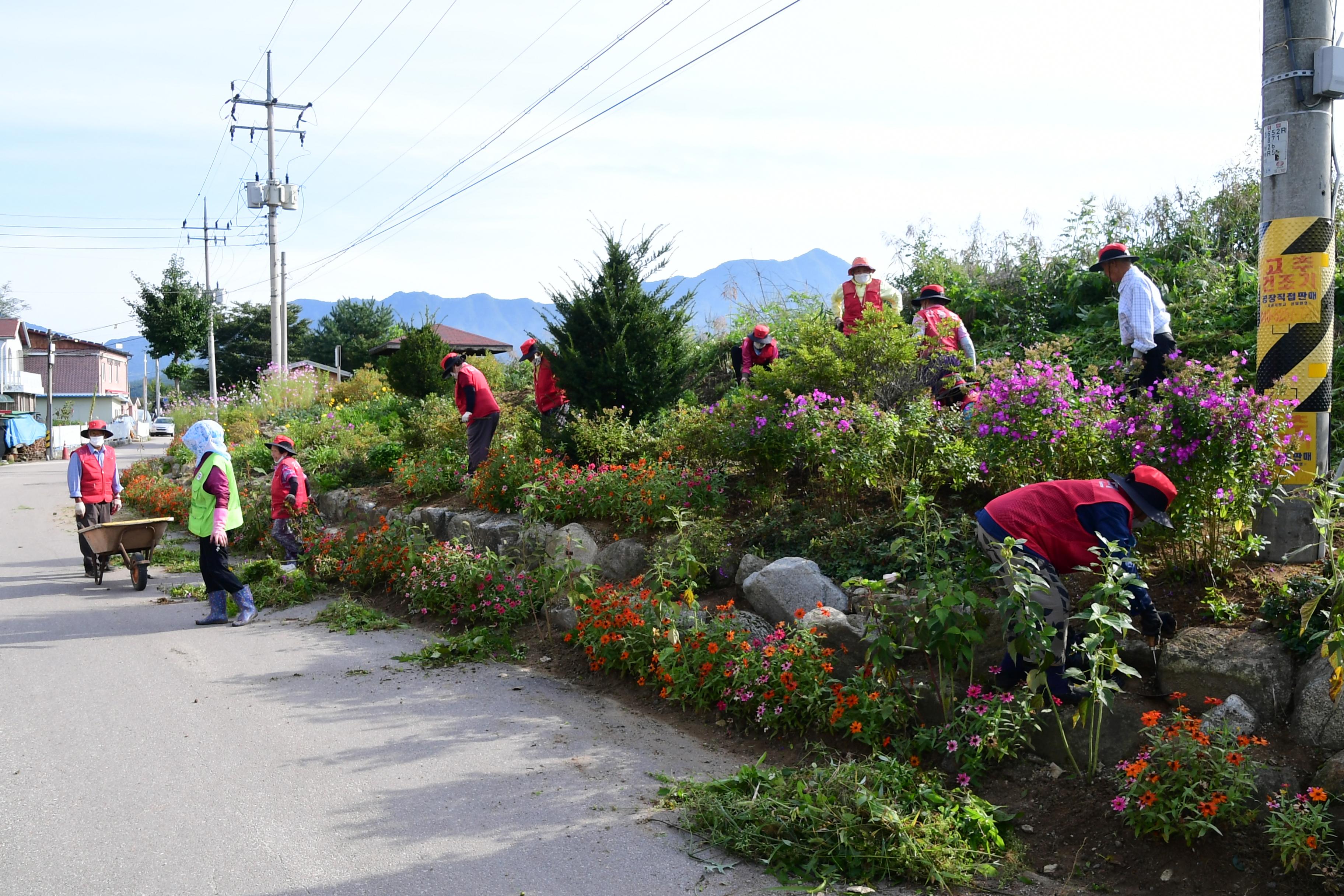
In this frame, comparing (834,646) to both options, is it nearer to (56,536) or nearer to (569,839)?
(569,839)

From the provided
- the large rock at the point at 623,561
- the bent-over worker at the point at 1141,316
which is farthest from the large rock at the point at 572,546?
the bent-over worker at the point at 1141,316

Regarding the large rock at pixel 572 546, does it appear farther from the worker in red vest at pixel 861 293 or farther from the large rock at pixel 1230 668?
the large rock at pixel 1230 668

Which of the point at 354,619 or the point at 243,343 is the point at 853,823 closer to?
the point at 354,619

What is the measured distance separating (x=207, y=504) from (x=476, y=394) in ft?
10.2

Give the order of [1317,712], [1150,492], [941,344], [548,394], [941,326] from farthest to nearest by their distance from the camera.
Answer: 1. [548,394]
2. [941,326]
3. [941,344]
4. [1150,492]
5. [1317,712]

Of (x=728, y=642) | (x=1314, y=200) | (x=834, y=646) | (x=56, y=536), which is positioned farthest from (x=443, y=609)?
(x=56, y=536)

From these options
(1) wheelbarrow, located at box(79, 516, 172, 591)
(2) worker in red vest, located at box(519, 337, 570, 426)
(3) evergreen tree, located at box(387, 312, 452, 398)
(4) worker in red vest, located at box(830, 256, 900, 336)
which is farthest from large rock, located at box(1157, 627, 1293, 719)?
(3) evergreen tree, located at box(387, 312, 452, 398)

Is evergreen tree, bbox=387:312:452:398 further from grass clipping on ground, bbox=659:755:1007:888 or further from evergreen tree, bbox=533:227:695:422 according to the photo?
grass clipping on ground, bbox=659:755:1007:888

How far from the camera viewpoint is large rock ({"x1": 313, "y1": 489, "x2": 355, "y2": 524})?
12352 mm

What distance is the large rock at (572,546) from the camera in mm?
7445

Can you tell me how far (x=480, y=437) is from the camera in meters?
10.8

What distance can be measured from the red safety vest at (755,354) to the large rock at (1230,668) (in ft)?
21.2

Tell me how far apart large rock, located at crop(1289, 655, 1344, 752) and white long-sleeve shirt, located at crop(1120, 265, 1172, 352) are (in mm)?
3445

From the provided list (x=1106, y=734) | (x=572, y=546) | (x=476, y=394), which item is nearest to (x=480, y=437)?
(x=476, y=394)
